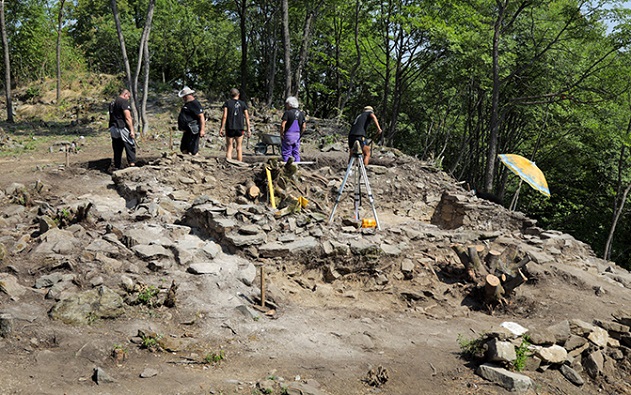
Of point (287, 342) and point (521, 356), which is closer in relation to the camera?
point (521, 356)

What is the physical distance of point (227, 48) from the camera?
2819cm

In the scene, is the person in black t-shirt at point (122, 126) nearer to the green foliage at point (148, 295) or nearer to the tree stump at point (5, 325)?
the green foliage at point (148, 295)

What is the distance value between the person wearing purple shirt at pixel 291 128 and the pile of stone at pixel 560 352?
6280 millimetres

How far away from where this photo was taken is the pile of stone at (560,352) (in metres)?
5.27

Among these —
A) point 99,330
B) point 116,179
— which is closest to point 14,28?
point 116,179

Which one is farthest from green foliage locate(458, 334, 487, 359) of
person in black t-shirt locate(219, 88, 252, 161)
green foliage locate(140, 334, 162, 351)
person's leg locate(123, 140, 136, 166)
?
person's leg locate(123, 140, 136, 166)

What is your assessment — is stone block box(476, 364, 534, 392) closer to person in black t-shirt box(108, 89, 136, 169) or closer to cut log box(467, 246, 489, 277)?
cut log box(467, 246, 489, 277)

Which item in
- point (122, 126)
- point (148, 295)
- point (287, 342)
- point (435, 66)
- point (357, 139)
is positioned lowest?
point (287, 342)

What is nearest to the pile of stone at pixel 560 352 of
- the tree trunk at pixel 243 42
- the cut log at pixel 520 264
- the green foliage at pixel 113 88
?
the cut log at pixel 520 264

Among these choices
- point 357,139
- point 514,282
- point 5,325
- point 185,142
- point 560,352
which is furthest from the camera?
point 185,142

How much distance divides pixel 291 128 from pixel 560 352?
7.14m

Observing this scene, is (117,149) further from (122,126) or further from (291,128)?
(291,128)

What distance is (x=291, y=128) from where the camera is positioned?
429 inches

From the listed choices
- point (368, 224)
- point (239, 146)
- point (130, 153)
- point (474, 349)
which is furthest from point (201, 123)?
point (474, 349)
